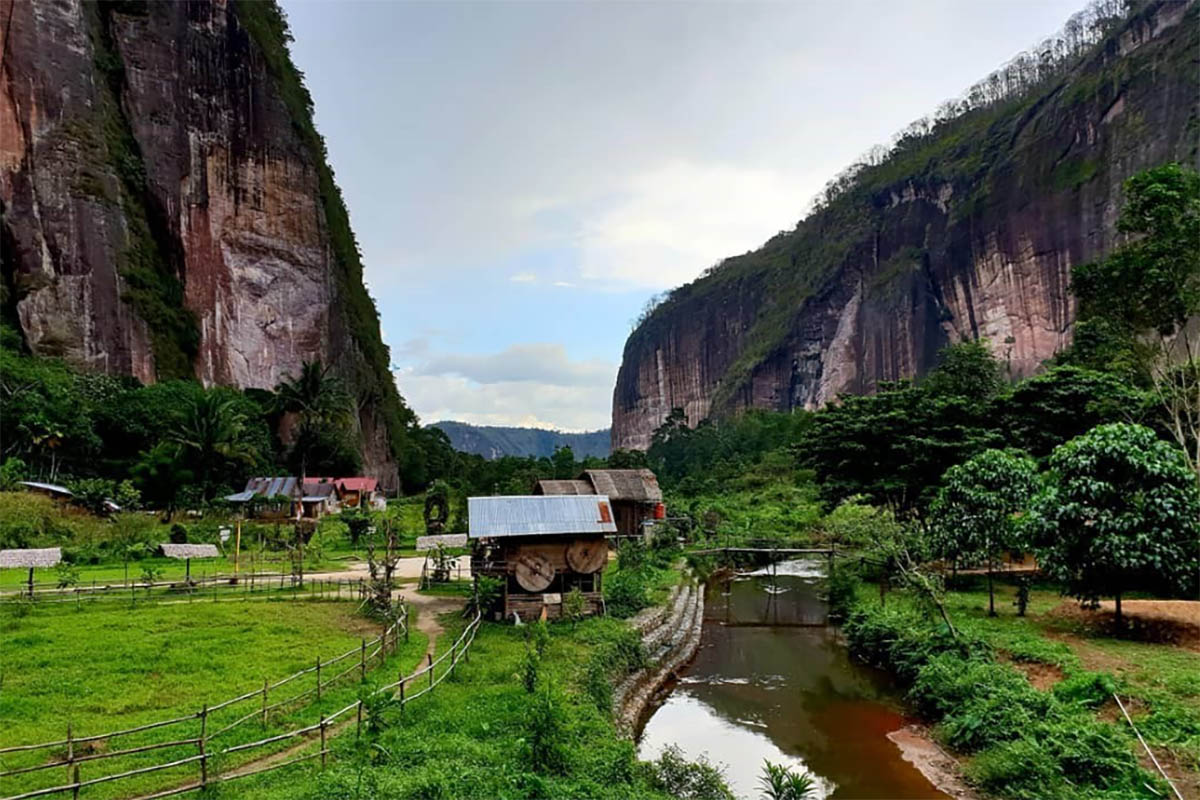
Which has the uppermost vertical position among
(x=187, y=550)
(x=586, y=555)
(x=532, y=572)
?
(x=586, y=555)

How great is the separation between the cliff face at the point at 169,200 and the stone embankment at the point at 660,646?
3931 centimetres

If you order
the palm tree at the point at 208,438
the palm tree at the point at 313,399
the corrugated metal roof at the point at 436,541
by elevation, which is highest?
the palm tree at the point at 313,399

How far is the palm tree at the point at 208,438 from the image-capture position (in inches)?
1394

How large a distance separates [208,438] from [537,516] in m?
26.3

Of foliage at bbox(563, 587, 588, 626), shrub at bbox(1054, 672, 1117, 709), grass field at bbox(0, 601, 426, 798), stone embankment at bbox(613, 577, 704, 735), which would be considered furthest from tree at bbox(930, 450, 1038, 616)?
grass field at bbox(0, 601, 426, 798)

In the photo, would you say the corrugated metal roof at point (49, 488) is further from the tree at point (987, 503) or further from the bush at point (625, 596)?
the tree at point (987, 503)

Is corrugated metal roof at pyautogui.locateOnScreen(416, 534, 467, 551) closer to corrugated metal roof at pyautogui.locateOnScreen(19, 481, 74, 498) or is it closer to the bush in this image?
the bush

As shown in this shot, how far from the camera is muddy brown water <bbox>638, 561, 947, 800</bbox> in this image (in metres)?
11.8

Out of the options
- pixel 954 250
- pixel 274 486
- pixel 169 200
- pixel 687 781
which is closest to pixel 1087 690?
pixel 687 781

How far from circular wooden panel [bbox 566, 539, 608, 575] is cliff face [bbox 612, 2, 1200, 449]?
52.4 metres

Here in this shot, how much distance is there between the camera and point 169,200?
48188 mm

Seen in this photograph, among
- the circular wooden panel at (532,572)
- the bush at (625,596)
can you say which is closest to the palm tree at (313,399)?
the bush at (625,596)

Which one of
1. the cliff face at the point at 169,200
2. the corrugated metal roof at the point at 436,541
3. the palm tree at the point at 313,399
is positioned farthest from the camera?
the palm tree at the point at 313,399

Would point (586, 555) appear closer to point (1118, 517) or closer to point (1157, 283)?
point (1118, 517)
